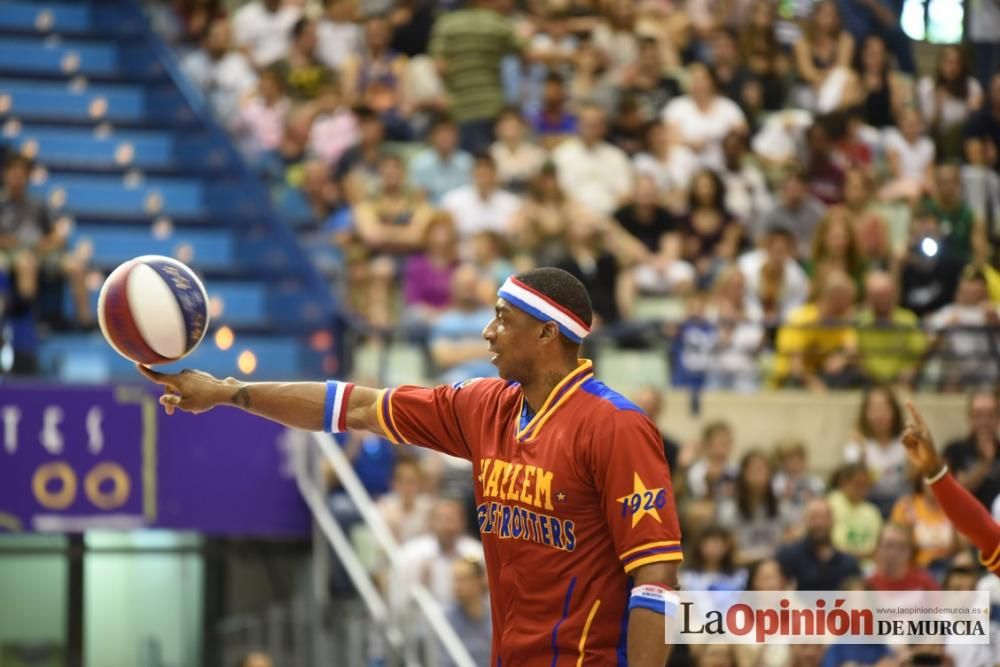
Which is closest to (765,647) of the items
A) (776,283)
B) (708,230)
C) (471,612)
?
(471,612)

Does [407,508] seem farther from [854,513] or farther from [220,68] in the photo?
[220,68]

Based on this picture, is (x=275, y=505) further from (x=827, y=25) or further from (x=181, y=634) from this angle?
(x=827, y=25)

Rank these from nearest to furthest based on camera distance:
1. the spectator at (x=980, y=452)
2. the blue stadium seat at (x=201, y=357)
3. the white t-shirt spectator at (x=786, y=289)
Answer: the spectator at (x=980, y=452) < the blue stadium seat at (x=201, y=357) < the white t-shirt spectator at (x=786, y=289)

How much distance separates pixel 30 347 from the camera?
12977 millimetres

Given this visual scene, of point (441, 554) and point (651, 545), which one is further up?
point (441, 554)

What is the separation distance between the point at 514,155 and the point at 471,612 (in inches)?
218

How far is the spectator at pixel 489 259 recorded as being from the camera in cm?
1421

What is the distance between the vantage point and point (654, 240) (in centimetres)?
1526

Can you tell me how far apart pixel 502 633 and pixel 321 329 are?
6.97 m

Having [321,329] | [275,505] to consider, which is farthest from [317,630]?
[321,329]

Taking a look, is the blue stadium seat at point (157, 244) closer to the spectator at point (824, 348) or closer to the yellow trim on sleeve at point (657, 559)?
the spectator at point (824, 348)

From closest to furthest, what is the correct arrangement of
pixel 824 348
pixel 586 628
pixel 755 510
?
pixel 586 628, pixel 755 510, pixel 824 348

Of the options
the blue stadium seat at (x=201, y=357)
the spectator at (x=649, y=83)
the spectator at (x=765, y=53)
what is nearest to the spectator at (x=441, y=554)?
the blue stadium seat at (x=201, y=357)

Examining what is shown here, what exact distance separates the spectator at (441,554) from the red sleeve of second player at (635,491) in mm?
5673
